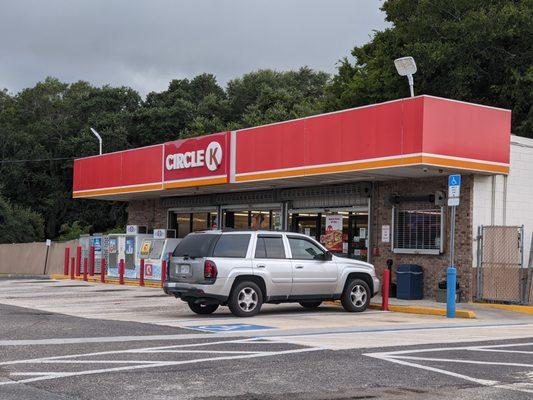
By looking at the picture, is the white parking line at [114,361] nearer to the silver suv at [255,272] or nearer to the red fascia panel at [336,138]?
the silver suv at [255,272]

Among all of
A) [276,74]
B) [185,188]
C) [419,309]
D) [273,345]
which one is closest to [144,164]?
[185,188]

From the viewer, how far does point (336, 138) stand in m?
21.2

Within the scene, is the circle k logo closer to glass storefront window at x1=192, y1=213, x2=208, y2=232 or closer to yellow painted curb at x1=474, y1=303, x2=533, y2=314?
glass storefront window at x1=192, y1=213, x2=208, y2=232

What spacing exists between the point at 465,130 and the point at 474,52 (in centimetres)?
1434

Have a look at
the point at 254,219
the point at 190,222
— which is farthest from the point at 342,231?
the point at 190,222

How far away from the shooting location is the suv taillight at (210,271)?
15.7m

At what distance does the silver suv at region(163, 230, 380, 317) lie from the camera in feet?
51.9

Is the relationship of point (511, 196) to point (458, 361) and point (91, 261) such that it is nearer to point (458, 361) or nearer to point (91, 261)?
point (458, 361)

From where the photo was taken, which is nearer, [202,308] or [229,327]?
[229,327]

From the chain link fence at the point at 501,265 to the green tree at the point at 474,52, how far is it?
13454 millimetres

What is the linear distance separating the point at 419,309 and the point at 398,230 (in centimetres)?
438

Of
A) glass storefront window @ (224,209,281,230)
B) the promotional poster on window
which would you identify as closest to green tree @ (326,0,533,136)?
glass storefront window @ (224,209,281,230)

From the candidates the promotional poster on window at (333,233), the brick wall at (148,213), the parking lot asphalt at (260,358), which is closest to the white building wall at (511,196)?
the parking lot asphalt at (260,358)

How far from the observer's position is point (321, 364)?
9.52m
